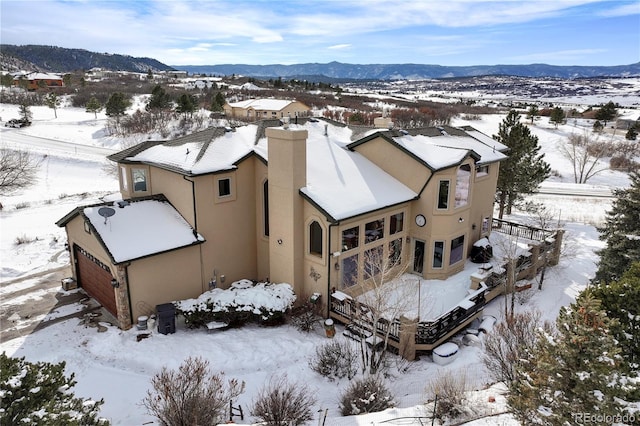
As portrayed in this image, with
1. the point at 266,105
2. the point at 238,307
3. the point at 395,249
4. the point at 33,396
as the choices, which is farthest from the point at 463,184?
the point at 266,105

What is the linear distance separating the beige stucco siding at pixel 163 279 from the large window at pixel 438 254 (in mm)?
10695

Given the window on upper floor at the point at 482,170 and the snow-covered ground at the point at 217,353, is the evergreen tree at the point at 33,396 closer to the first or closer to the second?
the snow-covered ground at the point at 217,353

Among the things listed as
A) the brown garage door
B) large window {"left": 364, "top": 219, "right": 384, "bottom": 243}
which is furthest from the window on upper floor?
the brown garage door

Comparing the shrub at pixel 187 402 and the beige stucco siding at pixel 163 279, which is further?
the beige stucco siding at pixel 163 279

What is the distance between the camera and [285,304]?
16438 millimetres

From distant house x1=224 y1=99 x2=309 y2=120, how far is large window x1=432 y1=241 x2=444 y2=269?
55.1m

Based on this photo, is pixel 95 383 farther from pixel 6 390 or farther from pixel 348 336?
pixel 348 336

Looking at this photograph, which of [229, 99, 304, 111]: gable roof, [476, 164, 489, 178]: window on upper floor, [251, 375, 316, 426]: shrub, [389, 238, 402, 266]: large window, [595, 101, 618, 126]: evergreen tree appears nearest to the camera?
[251, 375, 316, 426]: shrub

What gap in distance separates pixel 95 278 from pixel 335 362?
10.9 meters

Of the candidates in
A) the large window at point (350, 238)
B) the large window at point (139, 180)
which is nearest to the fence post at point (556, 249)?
the large window at point (350, 238)

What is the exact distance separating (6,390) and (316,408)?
7760 mm

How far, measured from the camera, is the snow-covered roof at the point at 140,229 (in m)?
15.6

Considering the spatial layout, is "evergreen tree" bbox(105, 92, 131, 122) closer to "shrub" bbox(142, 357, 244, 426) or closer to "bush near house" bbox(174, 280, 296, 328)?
"bush near house" bbox(174, 280, 296, 328)

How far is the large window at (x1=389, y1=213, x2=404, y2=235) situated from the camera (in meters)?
19.3
